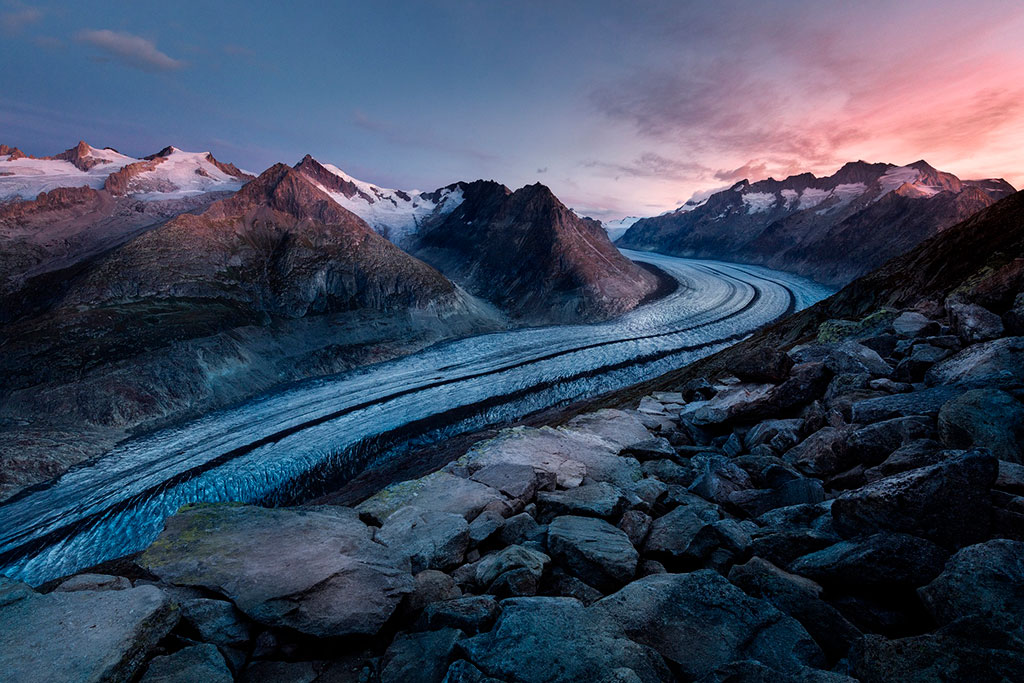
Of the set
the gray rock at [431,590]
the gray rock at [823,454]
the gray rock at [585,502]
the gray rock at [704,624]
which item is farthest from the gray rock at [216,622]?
the gray rock at [823,454]

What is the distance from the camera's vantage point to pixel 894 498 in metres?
5.32

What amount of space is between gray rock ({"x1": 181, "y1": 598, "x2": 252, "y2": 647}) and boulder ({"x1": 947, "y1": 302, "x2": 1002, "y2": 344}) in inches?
639

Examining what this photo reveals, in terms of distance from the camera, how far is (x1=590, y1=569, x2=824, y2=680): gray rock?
14.3ft

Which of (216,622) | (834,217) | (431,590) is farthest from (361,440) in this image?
(834,217)

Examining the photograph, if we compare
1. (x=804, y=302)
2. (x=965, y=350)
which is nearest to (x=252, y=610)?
(x=965, y=350)

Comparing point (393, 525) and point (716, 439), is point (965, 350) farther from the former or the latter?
point (393, 525)

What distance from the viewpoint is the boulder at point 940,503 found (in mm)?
5020

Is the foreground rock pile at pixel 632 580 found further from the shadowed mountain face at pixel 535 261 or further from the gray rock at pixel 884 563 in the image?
the shadowed mountain face at pixel 535 261

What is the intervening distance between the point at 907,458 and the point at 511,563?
642cm

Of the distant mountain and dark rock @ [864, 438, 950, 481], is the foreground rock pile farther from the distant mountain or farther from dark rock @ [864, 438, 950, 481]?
the distant mountain

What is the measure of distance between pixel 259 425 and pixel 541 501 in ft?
109

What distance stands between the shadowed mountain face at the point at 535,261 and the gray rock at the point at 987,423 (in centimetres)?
5948

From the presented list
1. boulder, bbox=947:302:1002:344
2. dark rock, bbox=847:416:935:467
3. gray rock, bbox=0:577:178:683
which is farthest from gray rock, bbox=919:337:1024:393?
gray rock, bbox=0:577:178:683

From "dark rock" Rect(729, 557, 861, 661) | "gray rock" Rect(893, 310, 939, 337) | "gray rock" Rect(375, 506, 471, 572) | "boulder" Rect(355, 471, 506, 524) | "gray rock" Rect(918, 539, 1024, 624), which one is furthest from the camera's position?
"gray rock" Rect(893, 310, 939, 337)
